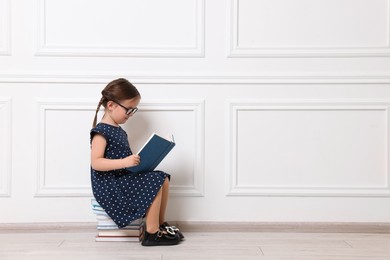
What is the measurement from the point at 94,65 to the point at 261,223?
1.08 m

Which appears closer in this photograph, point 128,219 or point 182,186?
point 128,219

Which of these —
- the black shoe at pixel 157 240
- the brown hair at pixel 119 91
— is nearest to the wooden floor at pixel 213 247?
the black shoe at pixel 157 240

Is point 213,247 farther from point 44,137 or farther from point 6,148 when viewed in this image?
point 6,148

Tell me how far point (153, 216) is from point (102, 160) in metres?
0.32

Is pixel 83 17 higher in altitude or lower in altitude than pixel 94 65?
higher

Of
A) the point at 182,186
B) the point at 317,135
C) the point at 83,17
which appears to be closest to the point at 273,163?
the point at 317,135

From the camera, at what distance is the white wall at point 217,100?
8.45 feet

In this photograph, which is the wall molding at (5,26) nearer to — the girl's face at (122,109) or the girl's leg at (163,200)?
the girl's face at (122,109)

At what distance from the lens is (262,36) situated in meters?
2.61

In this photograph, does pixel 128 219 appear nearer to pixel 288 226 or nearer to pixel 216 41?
pixel 288 226

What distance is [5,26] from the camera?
101 inches

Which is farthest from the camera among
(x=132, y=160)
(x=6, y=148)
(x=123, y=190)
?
(x=6, y=148)

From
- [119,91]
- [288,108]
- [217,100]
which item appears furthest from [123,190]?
[288,108]

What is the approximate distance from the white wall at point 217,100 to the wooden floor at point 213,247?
0.39 ft
